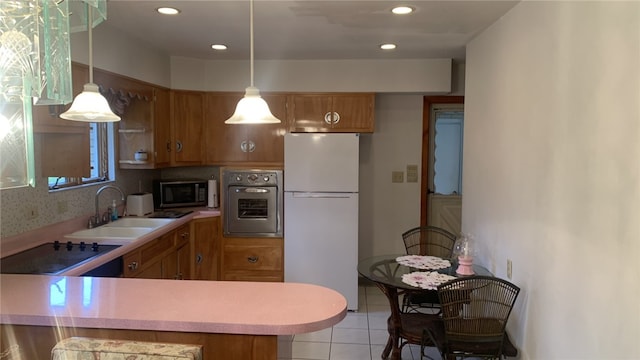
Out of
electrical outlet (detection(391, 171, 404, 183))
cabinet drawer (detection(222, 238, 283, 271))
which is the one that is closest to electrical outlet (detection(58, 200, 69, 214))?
cabinet drawer (detection(222, 238, 283, 271))

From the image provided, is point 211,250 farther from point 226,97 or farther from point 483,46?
point 483,46

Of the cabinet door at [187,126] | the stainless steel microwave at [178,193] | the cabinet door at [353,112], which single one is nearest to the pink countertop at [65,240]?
the stainless steel microwave at [178,193]

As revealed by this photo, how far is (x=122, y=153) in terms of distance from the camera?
4125 millimetres

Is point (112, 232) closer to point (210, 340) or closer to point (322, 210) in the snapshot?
point (322, 210)

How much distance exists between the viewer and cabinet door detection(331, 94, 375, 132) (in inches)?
180

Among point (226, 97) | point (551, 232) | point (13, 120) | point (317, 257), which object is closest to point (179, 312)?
point (13, 120)

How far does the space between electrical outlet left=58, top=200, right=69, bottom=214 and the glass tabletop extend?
2087mm

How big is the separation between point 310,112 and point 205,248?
166cm

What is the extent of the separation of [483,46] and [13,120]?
2.95 meters

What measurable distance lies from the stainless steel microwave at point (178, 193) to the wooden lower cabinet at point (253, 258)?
553mm

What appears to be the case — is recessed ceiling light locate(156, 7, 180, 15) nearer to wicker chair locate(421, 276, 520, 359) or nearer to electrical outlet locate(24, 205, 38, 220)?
electrical outlet locate(24, 205, 38, 220)

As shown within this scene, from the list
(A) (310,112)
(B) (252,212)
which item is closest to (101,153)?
(B) (252,212)

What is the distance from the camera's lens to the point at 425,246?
15.6ft

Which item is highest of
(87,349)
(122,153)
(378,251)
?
(122,153)
